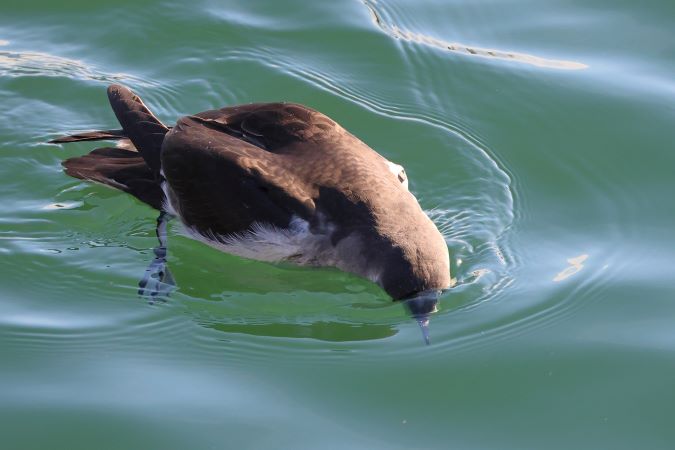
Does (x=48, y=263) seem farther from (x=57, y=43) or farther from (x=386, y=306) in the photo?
(x=57, y=43)

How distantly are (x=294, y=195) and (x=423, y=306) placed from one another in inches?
44.8

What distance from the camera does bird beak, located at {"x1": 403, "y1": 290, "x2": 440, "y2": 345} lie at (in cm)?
658

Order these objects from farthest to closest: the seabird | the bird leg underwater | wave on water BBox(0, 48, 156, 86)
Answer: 1. wave on water BBox(0, 48, 156, 86)
2. the bird leg underwater
3. the seabird

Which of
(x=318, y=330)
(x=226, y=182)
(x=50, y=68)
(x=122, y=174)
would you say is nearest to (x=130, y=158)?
(x=122, y=174)

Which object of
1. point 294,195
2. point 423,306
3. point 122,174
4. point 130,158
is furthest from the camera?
point 130,158

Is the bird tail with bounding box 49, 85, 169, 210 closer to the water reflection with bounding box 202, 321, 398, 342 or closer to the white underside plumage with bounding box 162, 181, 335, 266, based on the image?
the white underside plumage with bounding box 162, 181, 335, 266

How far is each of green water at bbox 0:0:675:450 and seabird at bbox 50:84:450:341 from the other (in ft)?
0.73

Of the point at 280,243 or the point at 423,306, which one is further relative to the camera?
the point at 280,243

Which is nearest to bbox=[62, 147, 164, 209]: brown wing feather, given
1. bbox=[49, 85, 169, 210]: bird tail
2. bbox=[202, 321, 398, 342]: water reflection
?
bbox=[49, 85, 169, 210]: bird tail

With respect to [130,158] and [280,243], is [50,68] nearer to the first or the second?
[130,158]

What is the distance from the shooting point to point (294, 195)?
23.1 feet

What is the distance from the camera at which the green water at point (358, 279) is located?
5832 mm

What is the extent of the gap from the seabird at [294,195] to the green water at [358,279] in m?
0.22

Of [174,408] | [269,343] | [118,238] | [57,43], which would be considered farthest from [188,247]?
[57,43]
